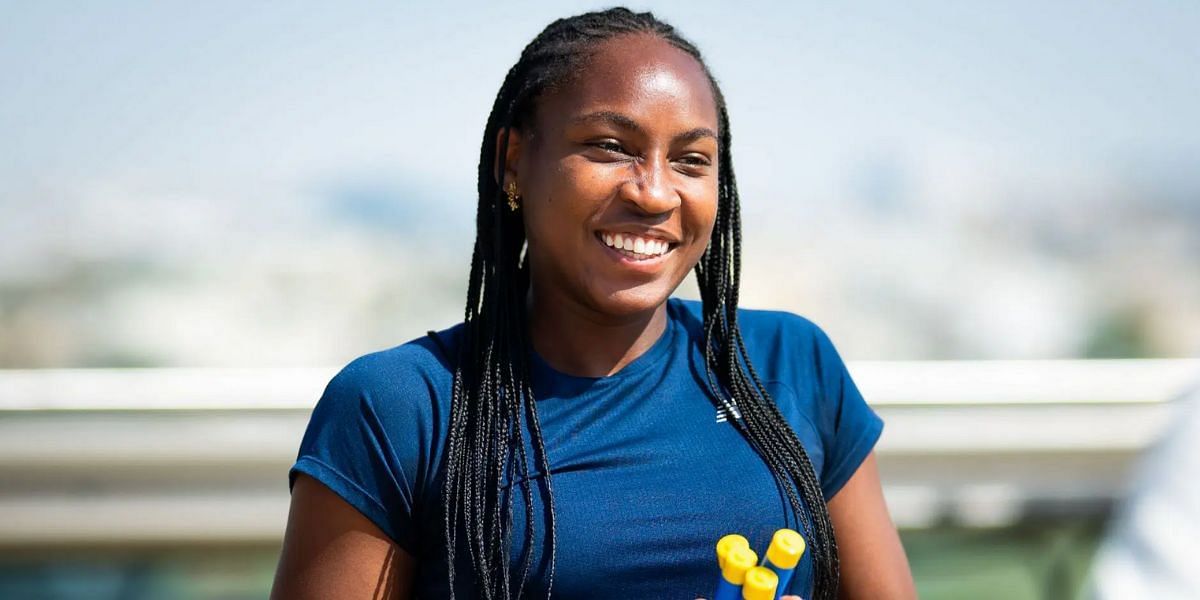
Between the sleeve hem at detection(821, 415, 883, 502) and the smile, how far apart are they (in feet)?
1.40

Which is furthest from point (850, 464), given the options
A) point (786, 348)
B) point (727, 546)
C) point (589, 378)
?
point (727, 546)

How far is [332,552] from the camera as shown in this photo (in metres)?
1.54

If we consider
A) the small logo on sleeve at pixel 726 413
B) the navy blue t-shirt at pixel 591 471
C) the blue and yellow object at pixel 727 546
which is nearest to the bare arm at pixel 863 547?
the navy blue t-shirt at pixel 591 471

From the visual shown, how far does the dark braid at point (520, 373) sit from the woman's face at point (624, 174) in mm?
49

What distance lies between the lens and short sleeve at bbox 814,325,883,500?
175cm

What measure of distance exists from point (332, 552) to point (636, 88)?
0.70m

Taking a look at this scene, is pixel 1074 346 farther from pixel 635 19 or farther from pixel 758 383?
pixel 635 19

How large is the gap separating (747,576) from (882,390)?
3.58 ft

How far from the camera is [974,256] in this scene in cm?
275

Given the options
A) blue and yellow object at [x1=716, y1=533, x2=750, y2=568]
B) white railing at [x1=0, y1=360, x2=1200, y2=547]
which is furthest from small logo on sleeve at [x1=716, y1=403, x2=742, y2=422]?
white railing at [x1=0, y1=360, x2=1200, y2=547]

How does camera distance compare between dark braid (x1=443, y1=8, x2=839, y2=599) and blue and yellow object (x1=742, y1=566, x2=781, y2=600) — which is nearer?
blue and yellow object (x1=742, y1=566, x2=781, y2=600)

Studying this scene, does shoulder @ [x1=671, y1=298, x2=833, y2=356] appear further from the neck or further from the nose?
the nose

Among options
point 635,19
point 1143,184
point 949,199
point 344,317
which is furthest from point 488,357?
point 1143,184

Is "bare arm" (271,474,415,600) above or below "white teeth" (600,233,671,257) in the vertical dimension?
below
